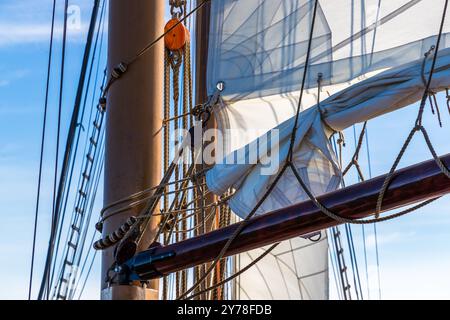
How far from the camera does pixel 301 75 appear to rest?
3.84 meters

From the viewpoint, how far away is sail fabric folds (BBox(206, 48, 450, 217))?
11.3 feet

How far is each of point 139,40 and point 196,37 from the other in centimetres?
143

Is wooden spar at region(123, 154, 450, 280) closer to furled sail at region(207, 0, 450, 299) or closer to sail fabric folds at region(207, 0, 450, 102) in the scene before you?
furled sail at region(207, 0, 450, 299)

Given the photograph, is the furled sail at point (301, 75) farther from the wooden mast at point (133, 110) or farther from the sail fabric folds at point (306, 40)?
the wooden mast at point (133, 110)

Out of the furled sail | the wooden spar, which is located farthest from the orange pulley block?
the wooden spar

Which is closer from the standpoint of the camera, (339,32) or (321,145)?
(321,145)

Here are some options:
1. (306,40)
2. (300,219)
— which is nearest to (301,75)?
(306,40)

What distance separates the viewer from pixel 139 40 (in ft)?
14.4

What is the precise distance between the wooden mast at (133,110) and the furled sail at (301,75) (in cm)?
40

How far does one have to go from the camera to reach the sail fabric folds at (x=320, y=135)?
344cm

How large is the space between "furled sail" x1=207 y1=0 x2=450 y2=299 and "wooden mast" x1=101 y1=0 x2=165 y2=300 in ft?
1.31

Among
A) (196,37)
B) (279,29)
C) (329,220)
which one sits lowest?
(329,220)
